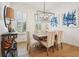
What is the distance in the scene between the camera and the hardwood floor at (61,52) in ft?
4.45

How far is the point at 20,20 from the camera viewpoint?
1374mm

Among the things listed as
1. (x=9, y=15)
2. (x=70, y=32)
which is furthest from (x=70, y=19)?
(x=9, y=15)

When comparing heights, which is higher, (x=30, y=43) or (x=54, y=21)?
(x=54, y=21)

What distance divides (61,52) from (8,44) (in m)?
0.67

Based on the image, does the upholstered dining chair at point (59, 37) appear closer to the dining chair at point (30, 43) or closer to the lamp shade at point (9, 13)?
the dining chair at point (30, 43)

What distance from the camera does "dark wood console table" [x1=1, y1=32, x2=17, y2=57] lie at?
1.40 m

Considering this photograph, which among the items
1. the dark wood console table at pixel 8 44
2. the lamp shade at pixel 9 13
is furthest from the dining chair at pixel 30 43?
the lamp shade at pixel 9 13

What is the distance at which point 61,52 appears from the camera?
4.57ft

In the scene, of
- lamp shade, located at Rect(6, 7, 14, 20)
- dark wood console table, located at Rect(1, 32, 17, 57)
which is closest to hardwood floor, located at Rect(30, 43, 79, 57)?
dark wood console table, located at Rect(1, 32, 17, 57)

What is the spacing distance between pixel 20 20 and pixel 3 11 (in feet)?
0.78

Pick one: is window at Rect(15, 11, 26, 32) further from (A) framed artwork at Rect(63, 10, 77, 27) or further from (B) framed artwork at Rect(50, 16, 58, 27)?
(A) framed artwork at Rect(63, 10, 77, 27)

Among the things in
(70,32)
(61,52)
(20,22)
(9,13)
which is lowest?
(61,52)

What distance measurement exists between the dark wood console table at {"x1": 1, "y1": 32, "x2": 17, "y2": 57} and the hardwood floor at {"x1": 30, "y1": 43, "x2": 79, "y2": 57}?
243 mm

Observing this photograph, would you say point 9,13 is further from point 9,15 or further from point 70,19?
point 70,19
